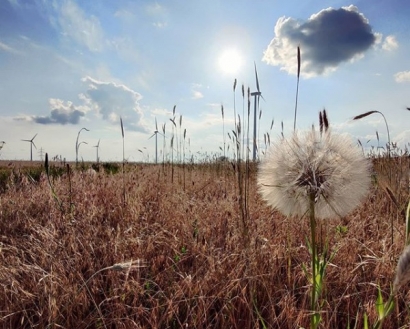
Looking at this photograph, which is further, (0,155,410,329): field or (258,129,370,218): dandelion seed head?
(0,155,410,329): field

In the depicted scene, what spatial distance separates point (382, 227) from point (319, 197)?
2.21m

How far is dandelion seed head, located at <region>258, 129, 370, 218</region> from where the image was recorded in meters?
1.45

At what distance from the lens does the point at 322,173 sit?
1.46m

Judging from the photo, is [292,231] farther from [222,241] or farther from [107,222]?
[107,222]

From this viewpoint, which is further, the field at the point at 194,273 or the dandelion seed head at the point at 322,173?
the field at the point at 194,273

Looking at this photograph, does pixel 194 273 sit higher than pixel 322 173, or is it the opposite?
pixel 322 173

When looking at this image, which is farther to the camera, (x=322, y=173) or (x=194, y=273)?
(x=194, y=273)

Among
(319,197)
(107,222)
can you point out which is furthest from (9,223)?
(319,197)

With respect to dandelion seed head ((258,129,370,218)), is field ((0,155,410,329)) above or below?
below

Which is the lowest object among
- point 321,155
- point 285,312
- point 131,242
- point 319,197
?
point 285,312

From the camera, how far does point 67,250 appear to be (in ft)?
8.52

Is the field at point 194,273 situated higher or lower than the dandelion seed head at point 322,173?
lower

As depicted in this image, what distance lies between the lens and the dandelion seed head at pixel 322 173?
4.75 ft

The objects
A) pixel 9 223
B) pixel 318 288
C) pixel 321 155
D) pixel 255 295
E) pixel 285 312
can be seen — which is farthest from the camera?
pixel 9 223
